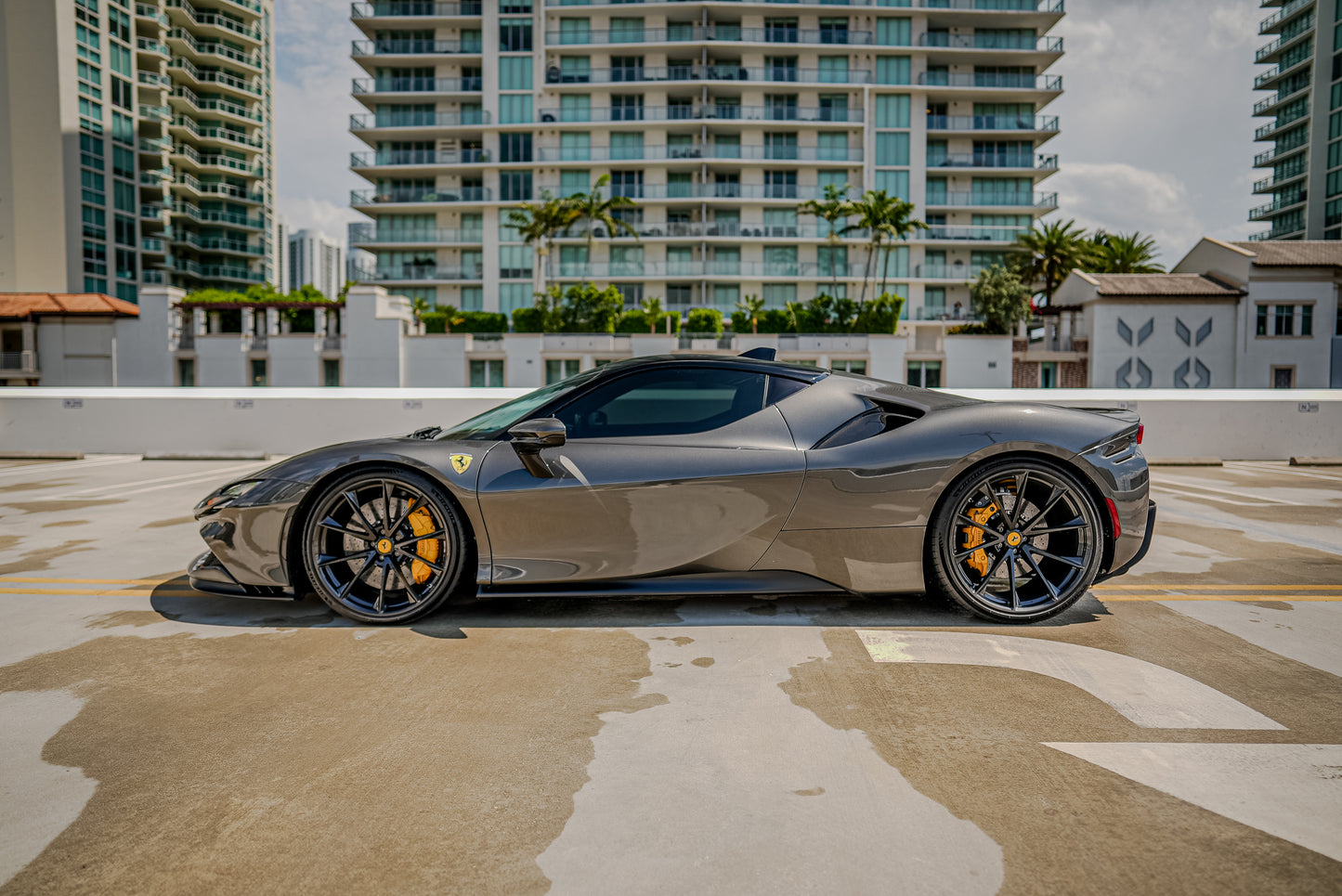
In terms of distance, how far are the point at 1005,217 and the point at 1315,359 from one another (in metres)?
21.6

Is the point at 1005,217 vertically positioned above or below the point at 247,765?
above

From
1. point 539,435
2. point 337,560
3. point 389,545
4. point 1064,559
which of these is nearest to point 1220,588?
point 1064,559

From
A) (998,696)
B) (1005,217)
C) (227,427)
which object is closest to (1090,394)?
(998,696)

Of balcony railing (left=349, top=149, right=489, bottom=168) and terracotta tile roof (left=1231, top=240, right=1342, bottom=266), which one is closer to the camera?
terracotta tile roof (left=1231, top=240, right=1342, bottom=266)

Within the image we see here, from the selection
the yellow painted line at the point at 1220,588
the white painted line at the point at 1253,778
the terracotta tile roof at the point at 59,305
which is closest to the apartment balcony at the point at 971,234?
the terracotta tile roof at the point at 59,305

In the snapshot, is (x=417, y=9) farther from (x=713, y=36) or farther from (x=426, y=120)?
(x=713, y=36)

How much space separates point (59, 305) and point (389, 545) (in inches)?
2001

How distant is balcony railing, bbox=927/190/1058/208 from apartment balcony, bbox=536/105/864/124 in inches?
306

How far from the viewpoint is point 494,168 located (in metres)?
57.0

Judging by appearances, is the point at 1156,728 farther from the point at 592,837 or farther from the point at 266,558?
the point at 266,558

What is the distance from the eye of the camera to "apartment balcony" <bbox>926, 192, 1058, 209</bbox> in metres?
57.4

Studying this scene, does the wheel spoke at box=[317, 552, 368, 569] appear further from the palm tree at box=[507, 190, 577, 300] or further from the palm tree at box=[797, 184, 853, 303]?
the palm tree at box=[797, 184, 853, 303]

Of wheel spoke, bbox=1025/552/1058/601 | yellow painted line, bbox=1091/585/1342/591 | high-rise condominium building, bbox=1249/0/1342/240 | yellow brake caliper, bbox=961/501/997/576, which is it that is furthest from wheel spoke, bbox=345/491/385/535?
high-rise condominium building, bbox=1249/0/1342/240

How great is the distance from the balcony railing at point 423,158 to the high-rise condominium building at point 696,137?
Answer: 16 centimetres
